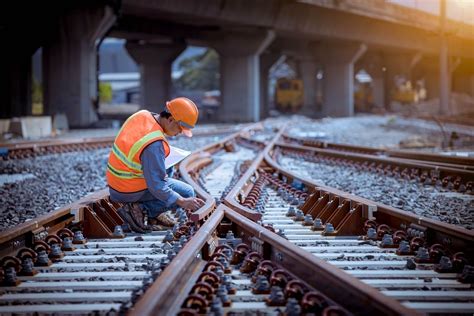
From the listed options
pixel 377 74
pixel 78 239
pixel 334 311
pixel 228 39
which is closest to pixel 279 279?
pixel 334 311

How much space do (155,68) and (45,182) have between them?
31.2 m

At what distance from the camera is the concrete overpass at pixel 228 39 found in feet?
87.6

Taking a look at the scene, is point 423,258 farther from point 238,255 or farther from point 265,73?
point 265,73

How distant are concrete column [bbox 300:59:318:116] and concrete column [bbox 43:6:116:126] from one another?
34.4m

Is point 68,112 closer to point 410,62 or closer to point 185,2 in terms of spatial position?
point 185,2

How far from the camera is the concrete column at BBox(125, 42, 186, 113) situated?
4012 centimetres

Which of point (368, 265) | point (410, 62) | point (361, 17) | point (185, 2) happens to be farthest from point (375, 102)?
point (368, 265)

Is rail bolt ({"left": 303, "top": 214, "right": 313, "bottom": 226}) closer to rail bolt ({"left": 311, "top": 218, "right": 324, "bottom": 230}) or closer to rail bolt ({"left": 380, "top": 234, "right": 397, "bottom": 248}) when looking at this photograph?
rail bolt ({"left": 311, "top": 218, "right": 324, "bottom": 230})

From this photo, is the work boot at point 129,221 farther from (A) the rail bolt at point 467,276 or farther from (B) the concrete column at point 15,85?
(B) the concrete column at point 15,85

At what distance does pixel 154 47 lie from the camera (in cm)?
3997

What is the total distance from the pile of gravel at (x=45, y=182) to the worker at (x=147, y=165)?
1.50 meters

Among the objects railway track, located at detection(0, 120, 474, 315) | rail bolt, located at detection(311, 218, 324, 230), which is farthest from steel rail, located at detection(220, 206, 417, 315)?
rail bolt, located at detection(311, 218, 324, 230)

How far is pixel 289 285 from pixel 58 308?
1.29m

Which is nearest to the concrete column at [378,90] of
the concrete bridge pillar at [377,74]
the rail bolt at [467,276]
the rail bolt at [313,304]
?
the concrete bridge pillar at [377,74]
